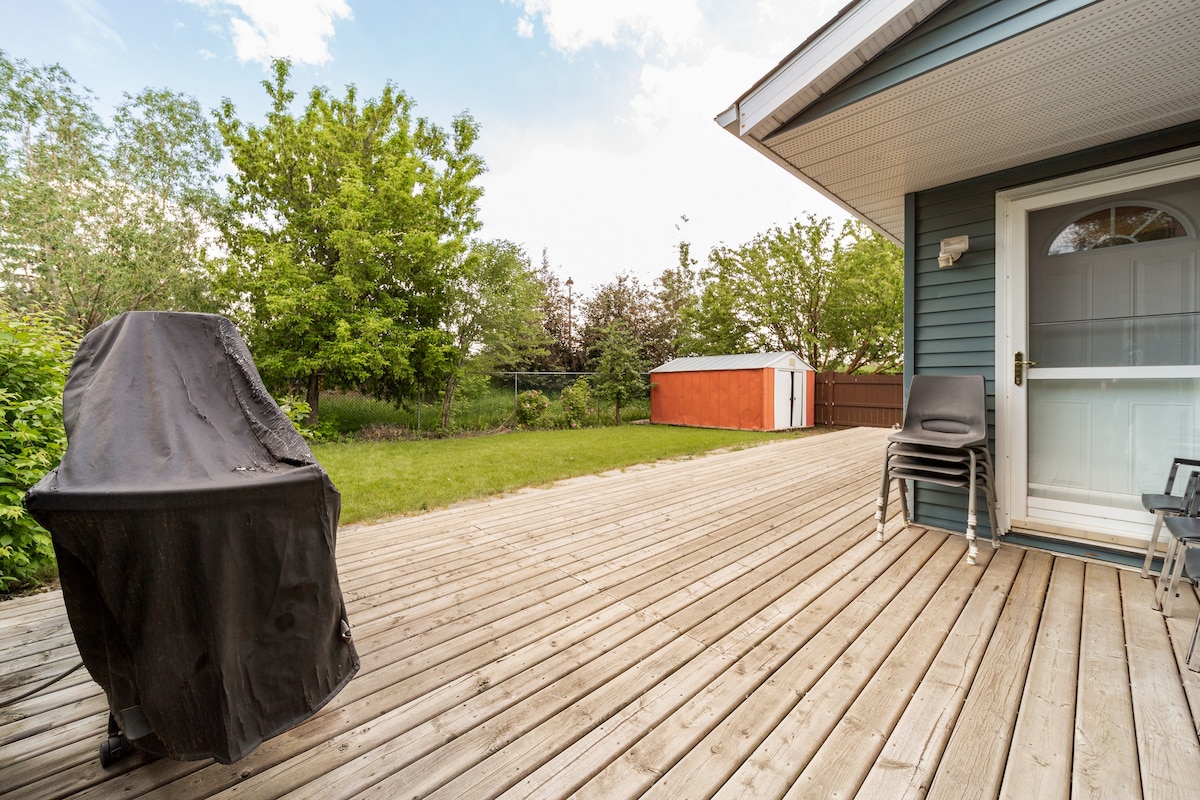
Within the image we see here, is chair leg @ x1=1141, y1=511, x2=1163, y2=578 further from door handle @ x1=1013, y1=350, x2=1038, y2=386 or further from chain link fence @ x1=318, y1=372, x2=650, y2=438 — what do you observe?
chain link fence @ x1=318, y1=372, x2=650, y2=438

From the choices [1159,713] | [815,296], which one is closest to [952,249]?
[1159,713]

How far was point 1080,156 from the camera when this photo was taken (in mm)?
2545

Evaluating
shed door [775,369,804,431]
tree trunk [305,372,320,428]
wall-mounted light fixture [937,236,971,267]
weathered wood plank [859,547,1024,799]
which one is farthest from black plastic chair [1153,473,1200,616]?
tree trunk [305,372,320,428]

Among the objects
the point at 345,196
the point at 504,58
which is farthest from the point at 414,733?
the point at 504,58

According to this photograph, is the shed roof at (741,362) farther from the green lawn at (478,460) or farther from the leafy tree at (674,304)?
the leafy tree at (674,304)

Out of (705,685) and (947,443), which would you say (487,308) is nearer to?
(947,443)

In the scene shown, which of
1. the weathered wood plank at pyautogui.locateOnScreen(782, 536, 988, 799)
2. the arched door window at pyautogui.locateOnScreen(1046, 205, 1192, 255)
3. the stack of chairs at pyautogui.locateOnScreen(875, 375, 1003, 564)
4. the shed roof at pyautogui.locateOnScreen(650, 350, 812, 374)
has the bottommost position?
the weathered wood plank at pyautogui.locateOnScreen(782, 536, 988, 799)

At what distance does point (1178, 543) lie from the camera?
1.98 meters

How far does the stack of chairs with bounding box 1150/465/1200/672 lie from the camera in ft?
5.24

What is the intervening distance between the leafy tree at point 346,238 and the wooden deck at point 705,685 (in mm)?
6466

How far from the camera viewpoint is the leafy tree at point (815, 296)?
12328mm

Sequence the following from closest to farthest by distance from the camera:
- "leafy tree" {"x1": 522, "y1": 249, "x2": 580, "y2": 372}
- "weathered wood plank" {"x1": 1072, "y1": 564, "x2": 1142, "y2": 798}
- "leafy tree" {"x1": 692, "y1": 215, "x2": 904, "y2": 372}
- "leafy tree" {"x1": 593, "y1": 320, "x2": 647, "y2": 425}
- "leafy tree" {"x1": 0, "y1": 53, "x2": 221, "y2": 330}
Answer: "weathered wood plank" {"x1": 1072, "y1": 564, "x2": 1142, "y2": 798} < "leafy tree" {"x1": 0, "y1": 53, "x2": 221, "y2": 330} < "leafy tree" {"x1": 593, "y1": 320, "x2": 647, "y2": 425} < "leafy tree" {"x1": 692, "y1": 215, "x2": 904, "y2": 372} < "leafy tree" {"x1": 522, "y1": 249, "x2": 580, "y2": 372}

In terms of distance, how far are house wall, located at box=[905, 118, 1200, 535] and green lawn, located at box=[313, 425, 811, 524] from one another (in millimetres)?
3161

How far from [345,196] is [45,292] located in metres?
4.81
